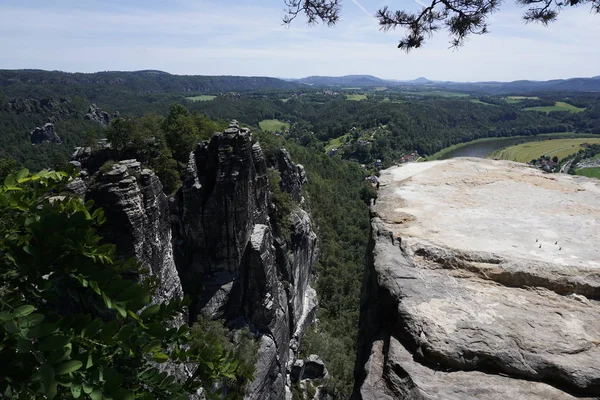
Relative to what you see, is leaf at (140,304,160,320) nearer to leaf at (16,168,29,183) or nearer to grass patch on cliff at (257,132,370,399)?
leaf at (16,168,29,183)

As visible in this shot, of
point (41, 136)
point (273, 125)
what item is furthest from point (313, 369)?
point (273, 125)

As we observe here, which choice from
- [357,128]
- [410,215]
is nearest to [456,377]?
[410,215]

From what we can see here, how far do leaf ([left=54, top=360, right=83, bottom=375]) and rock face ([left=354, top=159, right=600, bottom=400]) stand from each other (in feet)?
6.55

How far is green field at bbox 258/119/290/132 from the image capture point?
162 m

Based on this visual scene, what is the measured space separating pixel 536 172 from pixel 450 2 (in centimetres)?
419

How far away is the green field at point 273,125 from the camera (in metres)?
162

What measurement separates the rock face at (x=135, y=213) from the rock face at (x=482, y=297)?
478 inches

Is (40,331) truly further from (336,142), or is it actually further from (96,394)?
(336,142)

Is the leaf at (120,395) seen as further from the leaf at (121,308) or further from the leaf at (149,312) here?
the leaf at (149,312)

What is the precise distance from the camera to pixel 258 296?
917 inches

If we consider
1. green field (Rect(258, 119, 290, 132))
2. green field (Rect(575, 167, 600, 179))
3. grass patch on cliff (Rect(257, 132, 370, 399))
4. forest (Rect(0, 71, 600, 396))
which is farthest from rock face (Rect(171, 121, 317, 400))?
green field (Rect(258, 119, 290, 132))

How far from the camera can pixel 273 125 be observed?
562 feet

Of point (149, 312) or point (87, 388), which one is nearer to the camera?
point (87, 388)

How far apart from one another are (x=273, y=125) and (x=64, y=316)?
173 metres
